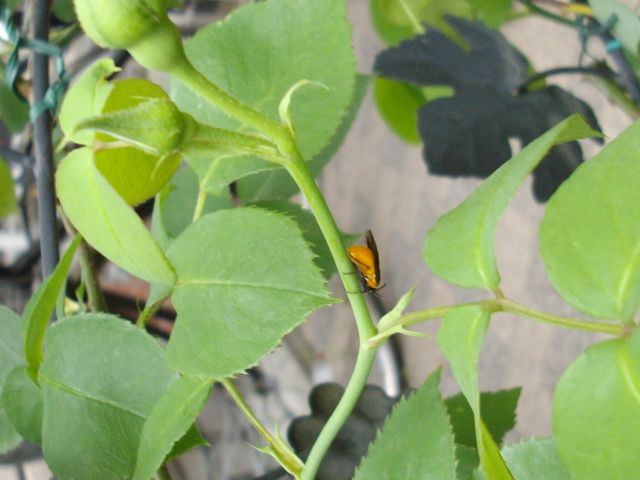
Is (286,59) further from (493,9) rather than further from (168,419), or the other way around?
(493,9)

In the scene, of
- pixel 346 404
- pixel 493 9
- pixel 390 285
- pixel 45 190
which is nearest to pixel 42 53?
pixel 45 190

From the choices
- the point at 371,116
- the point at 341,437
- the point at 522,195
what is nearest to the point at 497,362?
the point at 522,195

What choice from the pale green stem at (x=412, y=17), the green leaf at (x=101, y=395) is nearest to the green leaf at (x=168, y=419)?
the green leaf at (x=101, y=395)

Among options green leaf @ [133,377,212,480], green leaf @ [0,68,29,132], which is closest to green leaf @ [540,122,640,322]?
green leaf @ [133,377,212,480]

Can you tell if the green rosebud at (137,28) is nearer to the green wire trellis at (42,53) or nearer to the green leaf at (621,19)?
the green wire trellis at (42,53)

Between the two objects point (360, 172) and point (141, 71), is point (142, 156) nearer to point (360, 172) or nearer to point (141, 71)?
point (141, 71)
